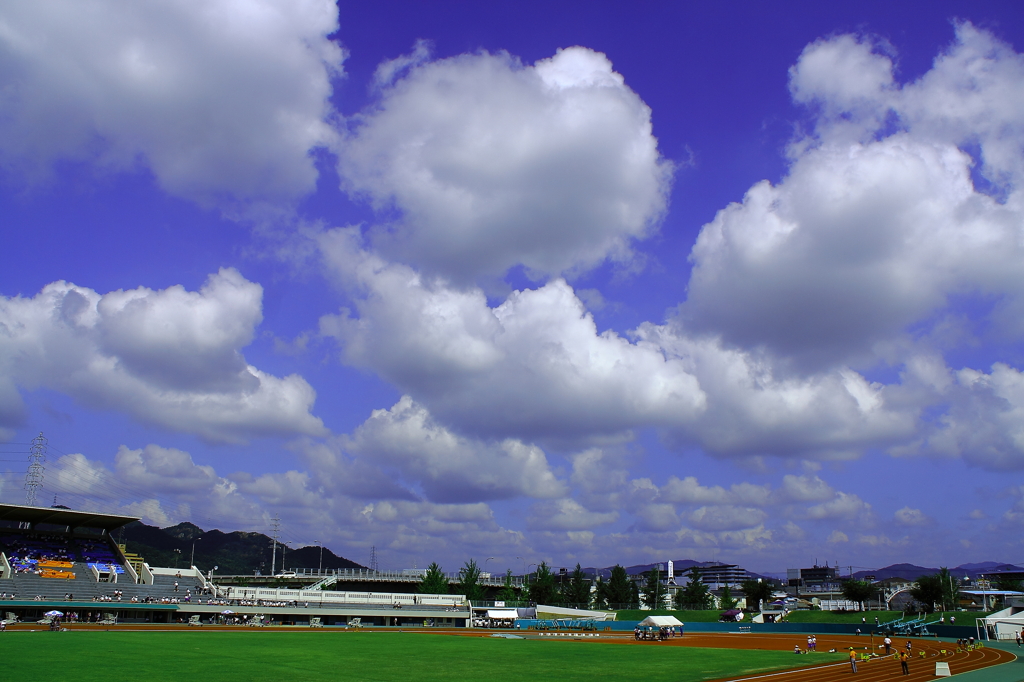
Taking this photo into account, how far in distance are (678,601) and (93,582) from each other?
105 metres

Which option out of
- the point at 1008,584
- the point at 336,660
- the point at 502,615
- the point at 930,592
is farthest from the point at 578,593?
the point at 336,660

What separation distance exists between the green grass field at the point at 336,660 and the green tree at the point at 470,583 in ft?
239

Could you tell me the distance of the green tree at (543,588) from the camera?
130125 millimetres

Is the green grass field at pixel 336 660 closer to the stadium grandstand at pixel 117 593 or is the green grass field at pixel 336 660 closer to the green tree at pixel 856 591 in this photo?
the stadium grandstand at pixel 117 593

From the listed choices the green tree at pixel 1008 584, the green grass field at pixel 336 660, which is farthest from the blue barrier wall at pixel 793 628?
the green tree at pixel 1008 584

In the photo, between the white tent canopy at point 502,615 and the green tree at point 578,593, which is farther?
the green tree at point 578,593

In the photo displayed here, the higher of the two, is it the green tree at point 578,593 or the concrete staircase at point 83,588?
the concrete staircase at point 83,588

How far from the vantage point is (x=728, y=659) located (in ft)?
153

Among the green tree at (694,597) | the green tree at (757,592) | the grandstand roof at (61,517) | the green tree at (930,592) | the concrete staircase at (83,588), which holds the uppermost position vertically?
the grandstand roof at (61,517)

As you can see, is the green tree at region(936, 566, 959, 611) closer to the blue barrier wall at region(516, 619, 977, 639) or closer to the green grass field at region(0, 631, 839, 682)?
the blue barrier wall at region(516, 619, 977, 639)

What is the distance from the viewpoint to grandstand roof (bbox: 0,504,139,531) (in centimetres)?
7944

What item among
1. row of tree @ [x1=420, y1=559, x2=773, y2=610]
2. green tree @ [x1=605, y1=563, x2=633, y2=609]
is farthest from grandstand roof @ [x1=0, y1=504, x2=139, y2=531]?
green tree @ [x1=605, y1=563, x2=633, y2=609]

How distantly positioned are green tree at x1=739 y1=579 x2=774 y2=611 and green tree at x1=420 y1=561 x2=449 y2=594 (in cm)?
5345

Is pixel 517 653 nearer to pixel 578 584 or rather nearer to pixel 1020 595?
pixel 1020 595
